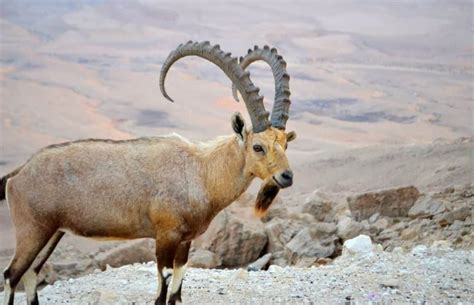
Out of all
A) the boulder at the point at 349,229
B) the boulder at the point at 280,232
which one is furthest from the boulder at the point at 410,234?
the boulder at the point at 280,232

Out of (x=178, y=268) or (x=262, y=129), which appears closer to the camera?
(x=262, y=129)

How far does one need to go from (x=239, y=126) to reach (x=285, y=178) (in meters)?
0.71

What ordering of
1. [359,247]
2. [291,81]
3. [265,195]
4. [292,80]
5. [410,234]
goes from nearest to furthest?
[265,195] → [359,247] → [410,234] → [291,81] → [292,80]

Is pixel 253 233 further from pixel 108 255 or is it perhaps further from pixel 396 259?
pixel 396 259

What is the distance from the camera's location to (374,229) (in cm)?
1398

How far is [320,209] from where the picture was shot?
1598cm

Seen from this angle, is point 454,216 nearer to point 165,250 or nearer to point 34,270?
point 165,250

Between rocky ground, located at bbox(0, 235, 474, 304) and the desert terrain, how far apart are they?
8192 mm

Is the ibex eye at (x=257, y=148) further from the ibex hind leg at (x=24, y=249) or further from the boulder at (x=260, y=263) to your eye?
the boulder at (x=260, y=263)

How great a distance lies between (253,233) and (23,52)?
611 inches

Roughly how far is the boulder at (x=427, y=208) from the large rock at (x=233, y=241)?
282 centimetres

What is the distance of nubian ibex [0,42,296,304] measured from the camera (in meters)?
7.68

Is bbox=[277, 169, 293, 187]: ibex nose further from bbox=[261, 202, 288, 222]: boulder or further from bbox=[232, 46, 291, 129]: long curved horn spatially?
bbox=[261, 202, 288, 222]: boulder

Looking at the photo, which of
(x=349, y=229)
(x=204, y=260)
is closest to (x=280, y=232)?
(x=349, y=229)
